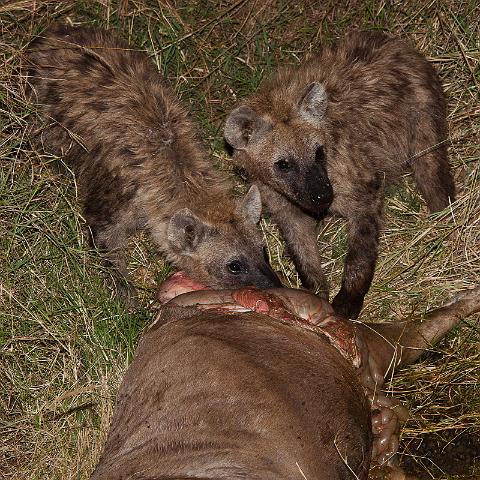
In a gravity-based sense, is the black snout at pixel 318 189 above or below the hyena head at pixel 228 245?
above

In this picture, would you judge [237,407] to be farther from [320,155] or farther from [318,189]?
[320,155]

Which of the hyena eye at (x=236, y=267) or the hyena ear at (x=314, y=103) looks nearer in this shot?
the hyena eye at (x=236, y=267)

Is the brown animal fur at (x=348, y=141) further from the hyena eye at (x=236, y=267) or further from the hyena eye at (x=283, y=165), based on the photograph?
the hyena eye at (x=236, y=267)

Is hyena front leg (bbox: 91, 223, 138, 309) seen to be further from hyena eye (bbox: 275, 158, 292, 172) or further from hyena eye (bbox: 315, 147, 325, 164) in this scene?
hyena eye (bbox: 315, 147, 325, 164)

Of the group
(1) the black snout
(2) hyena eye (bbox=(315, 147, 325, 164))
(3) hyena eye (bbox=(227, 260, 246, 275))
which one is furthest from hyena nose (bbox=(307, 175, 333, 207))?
(3) hyena eye (bbox=(227, 260, 246, 275))

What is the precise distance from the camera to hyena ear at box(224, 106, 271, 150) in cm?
602

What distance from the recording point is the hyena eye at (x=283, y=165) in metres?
6.01

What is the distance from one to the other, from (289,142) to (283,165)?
5.8 inches

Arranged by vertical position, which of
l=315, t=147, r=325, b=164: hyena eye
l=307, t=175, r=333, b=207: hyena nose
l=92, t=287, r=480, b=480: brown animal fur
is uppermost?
l=92, t=287, r=480, b=480: brown animal fur

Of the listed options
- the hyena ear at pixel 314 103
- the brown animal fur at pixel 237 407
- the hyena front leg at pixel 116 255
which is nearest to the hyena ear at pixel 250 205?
the hyena ear at pixel 314 103

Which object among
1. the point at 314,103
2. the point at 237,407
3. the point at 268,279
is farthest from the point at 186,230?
the point at 237,407

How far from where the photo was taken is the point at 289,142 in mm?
6000

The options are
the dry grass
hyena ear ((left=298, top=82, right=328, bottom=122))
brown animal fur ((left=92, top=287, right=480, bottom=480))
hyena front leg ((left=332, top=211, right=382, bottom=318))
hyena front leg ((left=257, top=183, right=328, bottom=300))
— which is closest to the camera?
brown animal fur ((left=92, top=287, right=480, bottom=480))

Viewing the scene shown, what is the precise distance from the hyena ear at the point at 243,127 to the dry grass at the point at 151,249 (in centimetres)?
48
